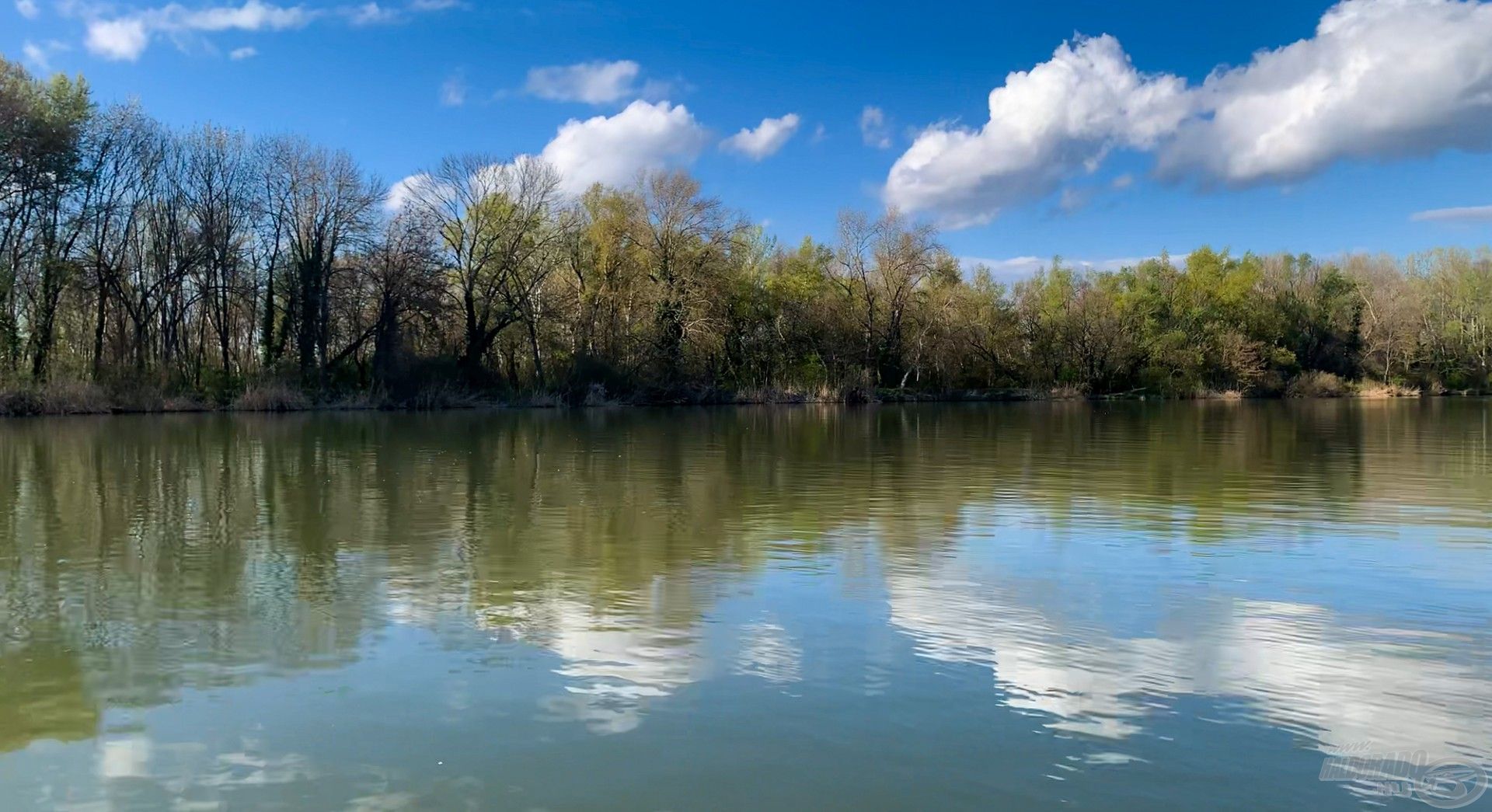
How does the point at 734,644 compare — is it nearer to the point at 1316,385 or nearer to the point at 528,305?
the point at 528,305

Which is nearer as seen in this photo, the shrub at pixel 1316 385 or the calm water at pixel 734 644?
the calm water at pixel 734 644

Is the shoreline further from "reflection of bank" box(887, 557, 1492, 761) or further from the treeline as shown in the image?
"reflection of bank" box(887, 557, 1492, 761)

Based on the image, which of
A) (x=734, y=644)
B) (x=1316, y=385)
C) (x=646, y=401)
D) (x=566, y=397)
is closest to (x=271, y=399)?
(x=566, y=397)

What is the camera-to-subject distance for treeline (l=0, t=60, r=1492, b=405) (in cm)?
3728

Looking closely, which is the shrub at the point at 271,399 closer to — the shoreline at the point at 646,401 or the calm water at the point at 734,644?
the shoreline at the point at 646,401

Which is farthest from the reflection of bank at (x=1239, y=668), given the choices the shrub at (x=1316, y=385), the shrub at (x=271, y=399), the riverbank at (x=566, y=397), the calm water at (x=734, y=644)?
the shrub at (x=1316, y=385)

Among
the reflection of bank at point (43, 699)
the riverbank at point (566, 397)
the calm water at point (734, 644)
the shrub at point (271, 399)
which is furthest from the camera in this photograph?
the shrub at point (271, 399)

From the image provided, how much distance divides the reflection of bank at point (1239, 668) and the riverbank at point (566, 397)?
35.9m

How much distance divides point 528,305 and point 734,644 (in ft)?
138

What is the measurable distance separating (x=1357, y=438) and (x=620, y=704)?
915 inches

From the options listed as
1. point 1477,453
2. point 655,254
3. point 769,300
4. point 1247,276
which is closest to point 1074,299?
point 1247,276

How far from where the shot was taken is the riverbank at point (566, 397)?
34875 millimetres

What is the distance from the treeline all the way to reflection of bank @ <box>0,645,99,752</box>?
33.6m

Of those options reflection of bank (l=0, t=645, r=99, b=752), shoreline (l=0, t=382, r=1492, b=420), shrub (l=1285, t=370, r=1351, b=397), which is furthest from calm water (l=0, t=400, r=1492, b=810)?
shrub (l=1285, t=370, r=1351, b=397)
